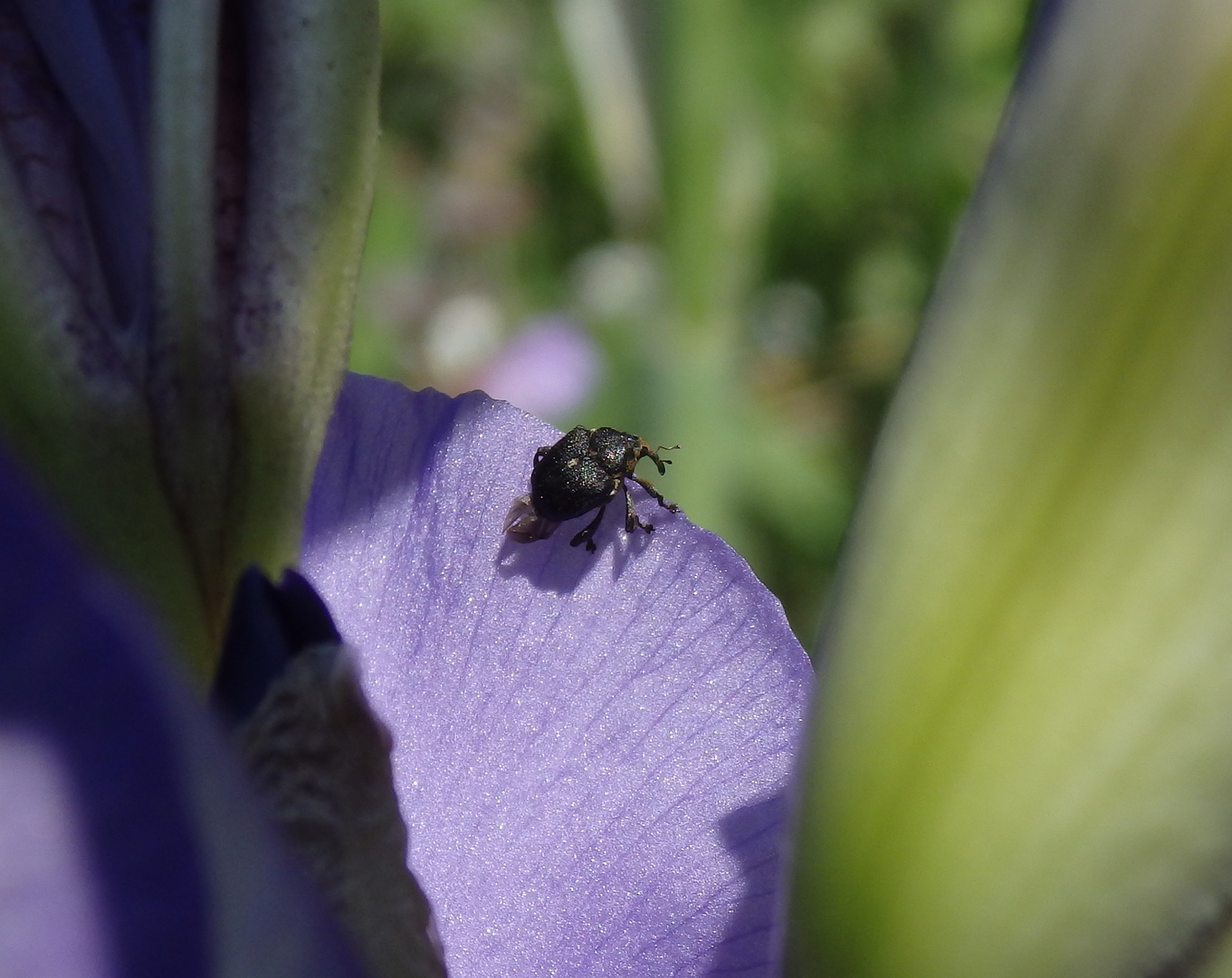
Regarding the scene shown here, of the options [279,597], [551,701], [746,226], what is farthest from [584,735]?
[746,226]

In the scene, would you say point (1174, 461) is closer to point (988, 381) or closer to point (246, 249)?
point (988, 381)

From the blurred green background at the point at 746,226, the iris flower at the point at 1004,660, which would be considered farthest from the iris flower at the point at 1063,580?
the blurred green background at the point at 746,226

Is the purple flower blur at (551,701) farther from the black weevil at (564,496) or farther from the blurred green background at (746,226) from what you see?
the blurred green background at (746,226)

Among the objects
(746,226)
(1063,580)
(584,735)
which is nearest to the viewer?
(1063,580)

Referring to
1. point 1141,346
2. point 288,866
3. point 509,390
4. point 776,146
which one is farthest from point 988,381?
point 776,146

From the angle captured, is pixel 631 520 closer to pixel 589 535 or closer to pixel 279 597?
pixel 589 535

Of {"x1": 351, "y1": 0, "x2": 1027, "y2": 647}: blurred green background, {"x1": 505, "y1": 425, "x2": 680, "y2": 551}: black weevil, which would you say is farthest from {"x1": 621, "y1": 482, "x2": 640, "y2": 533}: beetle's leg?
{"x1": 351, "y1": 0, "x2": 1027, "y2": 647}: blurred green background
